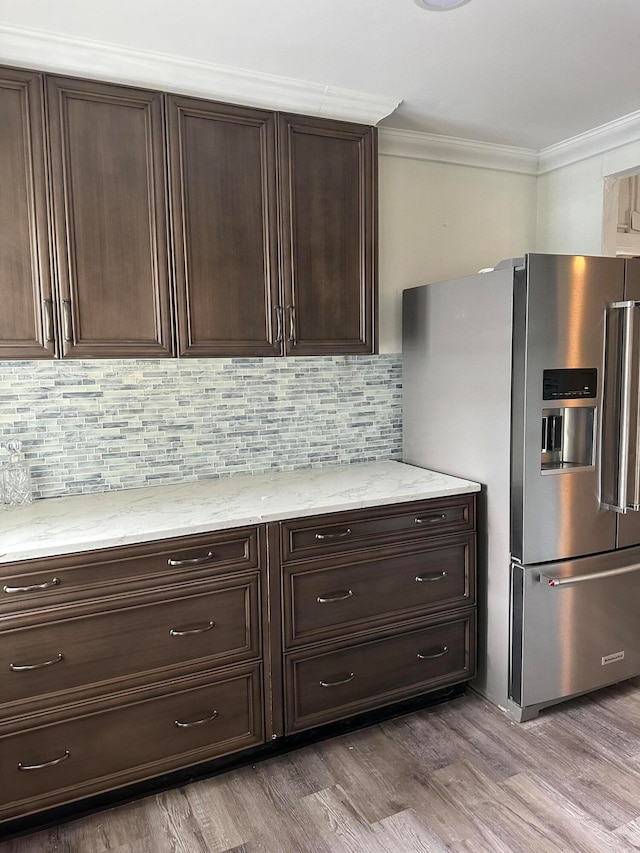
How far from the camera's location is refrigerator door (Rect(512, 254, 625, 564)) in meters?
2.29

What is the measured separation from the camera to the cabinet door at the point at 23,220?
199 centimetres

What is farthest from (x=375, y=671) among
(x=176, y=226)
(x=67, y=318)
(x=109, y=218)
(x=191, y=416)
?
(x=109, y=218)

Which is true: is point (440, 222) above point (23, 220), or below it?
above

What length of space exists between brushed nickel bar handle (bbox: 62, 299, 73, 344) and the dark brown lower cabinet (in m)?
0.74

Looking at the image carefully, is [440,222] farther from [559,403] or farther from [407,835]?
[407,835]

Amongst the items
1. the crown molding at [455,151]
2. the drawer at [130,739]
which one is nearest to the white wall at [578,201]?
the crown molding at [455,151]

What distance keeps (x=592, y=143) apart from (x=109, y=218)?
232 cm

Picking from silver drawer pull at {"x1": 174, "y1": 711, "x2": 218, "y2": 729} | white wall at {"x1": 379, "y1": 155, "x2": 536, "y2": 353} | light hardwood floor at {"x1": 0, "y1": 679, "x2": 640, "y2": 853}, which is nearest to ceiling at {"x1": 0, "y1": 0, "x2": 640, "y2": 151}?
white wall at {"x1": 379, "y1": 155, "x2": 536, "y2": 353}

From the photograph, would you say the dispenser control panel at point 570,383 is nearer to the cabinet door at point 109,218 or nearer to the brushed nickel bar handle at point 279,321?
the brushed nickel bar handle at point 279,321

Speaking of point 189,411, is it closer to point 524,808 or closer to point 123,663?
point 123,663

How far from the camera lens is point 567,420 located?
95.2 inches

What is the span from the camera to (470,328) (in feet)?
8.37

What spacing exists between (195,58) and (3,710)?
220cm

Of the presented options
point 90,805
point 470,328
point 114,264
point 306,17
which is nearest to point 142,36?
point 306,17
